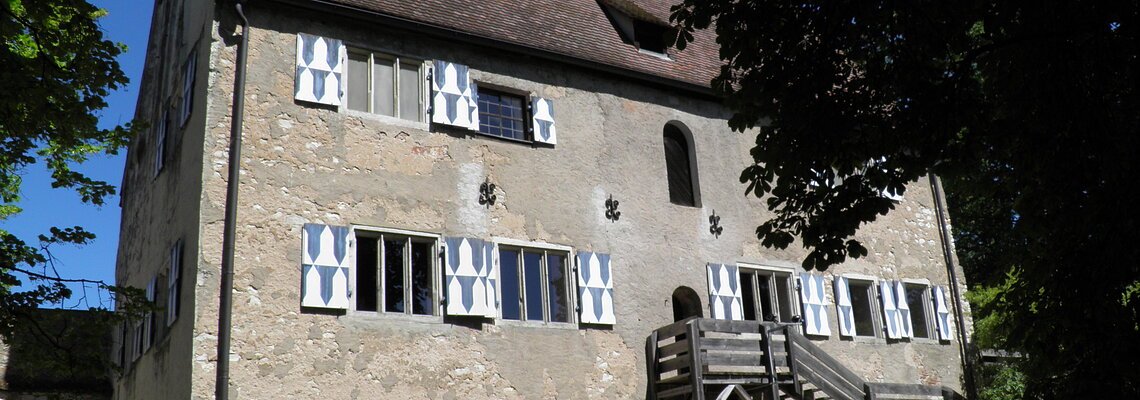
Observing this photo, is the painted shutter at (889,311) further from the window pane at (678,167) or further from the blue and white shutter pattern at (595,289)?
the blue and white shutter pattern at (595,289)

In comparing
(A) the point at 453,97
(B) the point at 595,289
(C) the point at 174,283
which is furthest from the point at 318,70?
(B) the point at 595,289

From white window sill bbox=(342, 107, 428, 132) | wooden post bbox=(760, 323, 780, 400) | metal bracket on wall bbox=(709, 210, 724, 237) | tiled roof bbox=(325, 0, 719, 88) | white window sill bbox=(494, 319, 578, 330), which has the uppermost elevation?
tiled roof bbox=(325, 0, 719, 88)

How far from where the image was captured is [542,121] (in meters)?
16.6

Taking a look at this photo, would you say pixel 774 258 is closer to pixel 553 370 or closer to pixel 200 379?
pixel 553 370

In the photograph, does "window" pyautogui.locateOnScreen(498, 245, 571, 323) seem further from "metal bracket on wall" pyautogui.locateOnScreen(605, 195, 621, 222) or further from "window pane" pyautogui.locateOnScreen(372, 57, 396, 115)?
"window pane" pyautogui.locateOnScreen(372, 57, 396, 115)

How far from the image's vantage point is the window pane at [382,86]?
50.1 feet

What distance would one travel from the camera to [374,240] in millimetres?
14516

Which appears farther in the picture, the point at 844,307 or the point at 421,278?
the point at 844,307

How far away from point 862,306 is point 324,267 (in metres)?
10.5

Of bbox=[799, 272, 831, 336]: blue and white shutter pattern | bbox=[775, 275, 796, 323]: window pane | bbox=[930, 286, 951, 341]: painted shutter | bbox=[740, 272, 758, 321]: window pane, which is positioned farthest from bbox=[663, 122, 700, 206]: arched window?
bbox=[930, 286, 951, 341]: painted shutter

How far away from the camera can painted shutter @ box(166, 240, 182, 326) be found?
14188 millimetres

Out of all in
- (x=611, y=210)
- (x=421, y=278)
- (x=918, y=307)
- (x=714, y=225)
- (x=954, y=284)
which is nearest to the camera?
(x=421, y=278)

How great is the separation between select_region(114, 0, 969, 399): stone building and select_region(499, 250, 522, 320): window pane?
0.03 m

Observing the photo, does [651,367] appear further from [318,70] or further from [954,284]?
[954,284]
